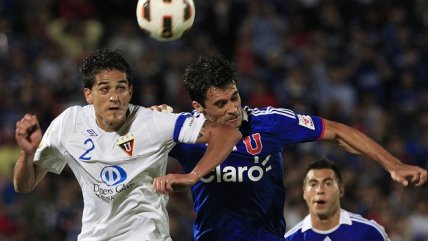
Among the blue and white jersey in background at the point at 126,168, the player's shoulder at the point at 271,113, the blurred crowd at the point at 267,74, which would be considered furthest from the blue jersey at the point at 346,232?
the blurred crowd at the point at 267,74

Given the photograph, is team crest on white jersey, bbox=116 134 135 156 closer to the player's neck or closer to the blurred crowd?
the player's neck

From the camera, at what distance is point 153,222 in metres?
5.56

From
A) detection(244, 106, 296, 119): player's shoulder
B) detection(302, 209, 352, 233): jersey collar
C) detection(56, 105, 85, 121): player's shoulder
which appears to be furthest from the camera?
detection(302, 209, 352, 233): jersey collar

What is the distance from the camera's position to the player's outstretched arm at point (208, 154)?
5059 mm

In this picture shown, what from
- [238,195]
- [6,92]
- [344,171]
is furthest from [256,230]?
[6,92]

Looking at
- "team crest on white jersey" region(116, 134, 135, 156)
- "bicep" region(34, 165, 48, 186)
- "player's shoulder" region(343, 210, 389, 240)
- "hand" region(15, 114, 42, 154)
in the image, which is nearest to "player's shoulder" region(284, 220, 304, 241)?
"player's shoulder" region(343, 210, 389, 240)

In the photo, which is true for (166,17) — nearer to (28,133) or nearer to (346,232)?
(28,133)

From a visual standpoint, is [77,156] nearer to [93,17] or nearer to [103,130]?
[103,130]

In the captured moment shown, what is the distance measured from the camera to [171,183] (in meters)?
5.04

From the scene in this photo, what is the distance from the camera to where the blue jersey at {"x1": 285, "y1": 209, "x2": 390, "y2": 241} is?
7145 millimetres

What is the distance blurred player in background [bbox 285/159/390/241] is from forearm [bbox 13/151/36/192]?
2.25 meters

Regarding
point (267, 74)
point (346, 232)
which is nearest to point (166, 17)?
point (346, 232)

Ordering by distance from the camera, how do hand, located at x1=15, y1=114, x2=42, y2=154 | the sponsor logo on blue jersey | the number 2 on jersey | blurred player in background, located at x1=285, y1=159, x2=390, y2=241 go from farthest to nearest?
blurred player in background, located at x1=285, y1=159, x2=390, y2=241, the sponsor logo on blue jersey, the number 2 on jersey, hand, located at x1=15, y1=114, x2=42, y2=154

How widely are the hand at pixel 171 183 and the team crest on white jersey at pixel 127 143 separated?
59cm
